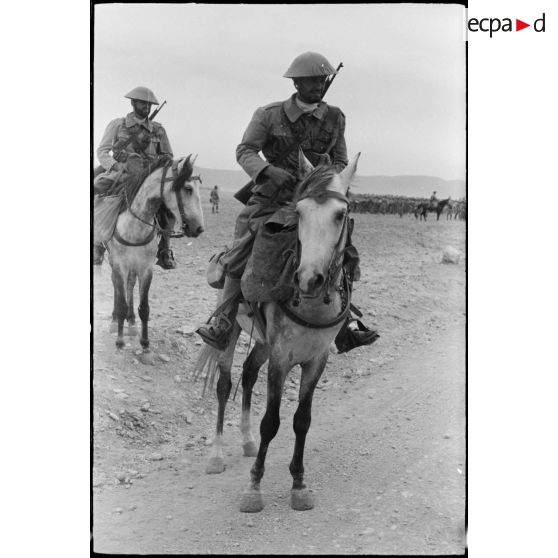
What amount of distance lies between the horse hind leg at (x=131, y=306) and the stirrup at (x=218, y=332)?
1.39 meters

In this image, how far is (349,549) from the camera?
19.0 feet

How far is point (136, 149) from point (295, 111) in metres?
2.30

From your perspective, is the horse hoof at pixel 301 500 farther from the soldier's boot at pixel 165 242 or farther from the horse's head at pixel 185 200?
the soldier's boot at pixel 165 242

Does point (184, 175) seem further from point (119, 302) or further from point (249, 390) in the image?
point (249, 390)

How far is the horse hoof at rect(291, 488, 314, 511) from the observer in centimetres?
611

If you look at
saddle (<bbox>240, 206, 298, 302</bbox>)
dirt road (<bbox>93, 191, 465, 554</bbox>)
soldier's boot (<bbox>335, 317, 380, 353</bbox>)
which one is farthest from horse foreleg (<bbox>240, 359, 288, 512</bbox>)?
soldier's boot (<bbox>335, 317, 380, 353</bbox>)

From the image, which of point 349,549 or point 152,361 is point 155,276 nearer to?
point 152,361

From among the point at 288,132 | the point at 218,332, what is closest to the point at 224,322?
the point at 218,332

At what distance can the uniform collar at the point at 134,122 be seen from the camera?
676 centimetres

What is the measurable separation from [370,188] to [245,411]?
2.12m

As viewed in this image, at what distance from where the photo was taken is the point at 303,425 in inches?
239

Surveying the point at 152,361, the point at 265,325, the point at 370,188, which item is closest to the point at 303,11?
the point at 370,188

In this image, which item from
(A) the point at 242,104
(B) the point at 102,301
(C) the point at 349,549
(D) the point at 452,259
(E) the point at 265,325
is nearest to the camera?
(C) the point at 349,549

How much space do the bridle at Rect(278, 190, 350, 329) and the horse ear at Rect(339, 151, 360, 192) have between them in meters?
0.13
